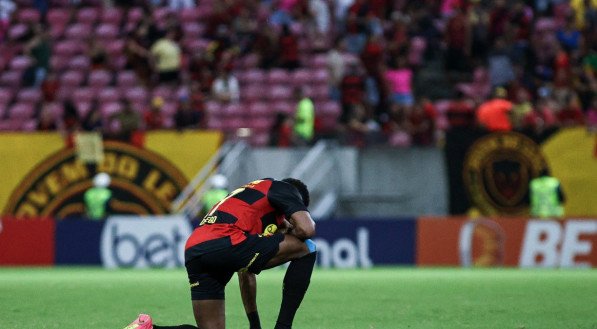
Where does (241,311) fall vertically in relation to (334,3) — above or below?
below

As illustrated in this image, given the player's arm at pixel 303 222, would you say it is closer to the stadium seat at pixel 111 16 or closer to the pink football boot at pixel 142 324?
the pink football boot at pixel 142 324

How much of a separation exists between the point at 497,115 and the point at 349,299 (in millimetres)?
9476

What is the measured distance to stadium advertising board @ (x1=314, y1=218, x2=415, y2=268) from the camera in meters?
22.8

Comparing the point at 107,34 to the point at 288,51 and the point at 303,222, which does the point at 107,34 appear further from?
the point at 303,222

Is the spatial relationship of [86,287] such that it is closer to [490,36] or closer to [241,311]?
[241,311]

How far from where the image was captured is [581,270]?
21.3 m

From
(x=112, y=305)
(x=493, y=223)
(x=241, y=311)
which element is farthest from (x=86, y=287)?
(x=493, y=223)

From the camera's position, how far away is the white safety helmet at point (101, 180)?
79.4 ft

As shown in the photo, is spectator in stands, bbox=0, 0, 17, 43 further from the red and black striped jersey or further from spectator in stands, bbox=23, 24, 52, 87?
the red and black striped jersey

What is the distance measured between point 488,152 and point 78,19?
1140 cm

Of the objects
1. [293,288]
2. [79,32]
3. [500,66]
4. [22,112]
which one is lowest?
[293,288]

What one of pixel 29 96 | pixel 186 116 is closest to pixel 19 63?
pixel 29 96

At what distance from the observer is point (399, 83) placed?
2559cm

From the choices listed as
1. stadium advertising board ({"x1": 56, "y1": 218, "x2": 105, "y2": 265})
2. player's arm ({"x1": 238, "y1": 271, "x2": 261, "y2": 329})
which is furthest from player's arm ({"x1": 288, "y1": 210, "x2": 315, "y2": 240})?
stadium advertising board ({"x1": 56, "y1": 218, "x2": 105, "y2": 265})
